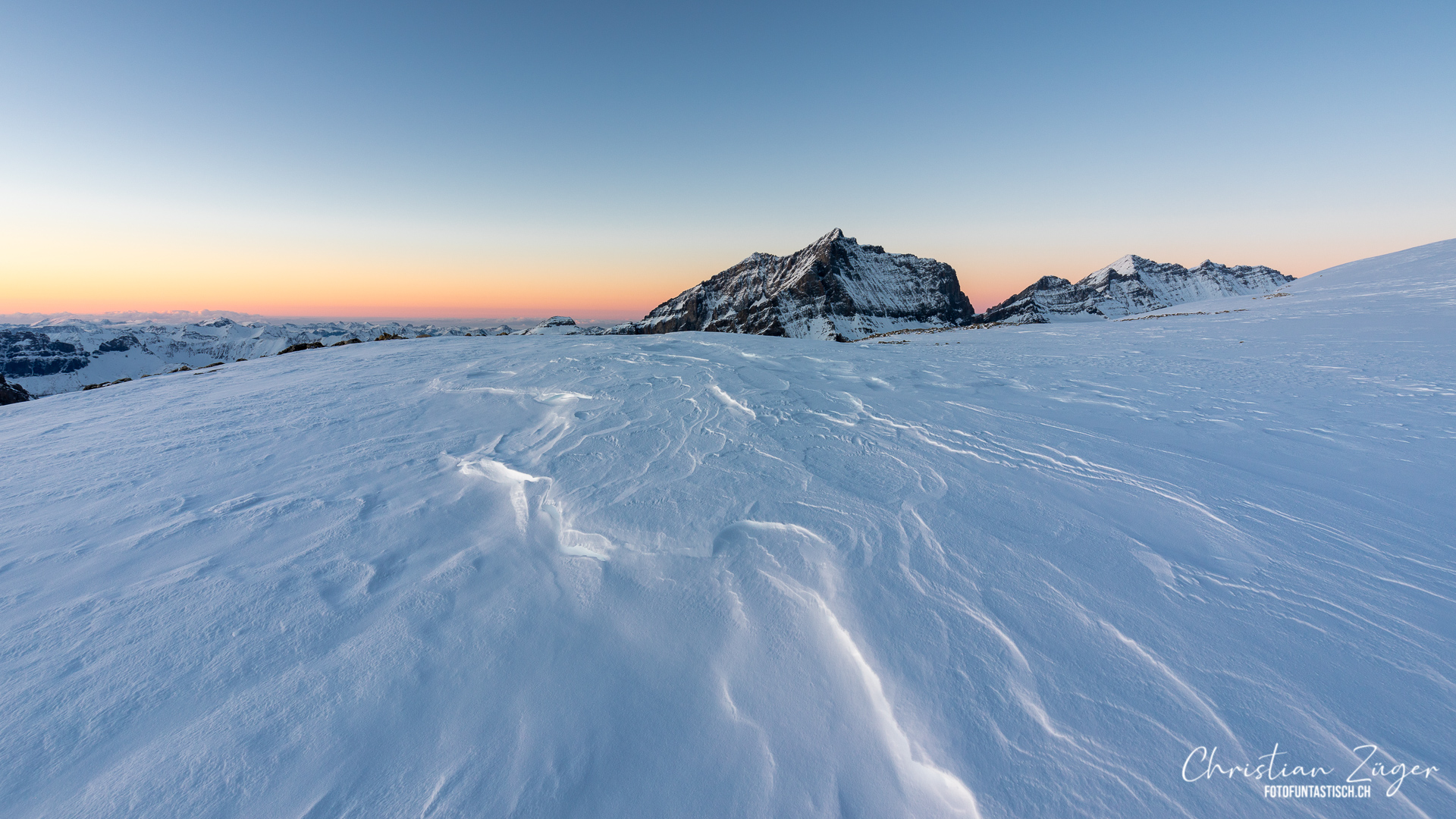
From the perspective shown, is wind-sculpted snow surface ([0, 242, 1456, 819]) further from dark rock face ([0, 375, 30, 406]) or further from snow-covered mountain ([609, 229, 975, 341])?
snow-covered mountain ([609, 229, 975, 341])

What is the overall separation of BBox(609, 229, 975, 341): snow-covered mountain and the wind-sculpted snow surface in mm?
135705

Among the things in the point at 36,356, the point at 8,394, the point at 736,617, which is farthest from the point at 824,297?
the point at 36,356

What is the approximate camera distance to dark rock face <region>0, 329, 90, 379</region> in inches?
6368

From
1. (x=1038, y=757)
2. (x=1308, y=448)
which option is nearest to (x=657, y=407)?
(x=1038, y=757)

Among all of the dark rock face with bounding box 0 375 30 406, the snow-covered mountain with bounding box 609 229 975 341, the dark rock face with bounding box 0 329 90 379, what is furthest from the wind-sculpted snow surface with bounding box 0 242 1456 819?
the dark rock face with bounding box 0 329 90 379

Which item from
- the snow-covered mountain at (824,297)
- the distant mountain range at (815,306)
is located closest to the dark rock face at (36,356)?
the distant mountain range at (815,306)

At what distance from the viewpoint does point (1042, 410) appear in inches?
228

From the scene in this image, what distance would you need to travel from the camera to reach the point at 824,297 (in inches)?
6152

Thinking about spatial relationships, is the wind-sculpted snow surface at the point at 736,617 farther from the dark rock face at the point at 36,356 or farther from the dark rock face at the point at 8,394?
the dark rock face at the point at 36,356

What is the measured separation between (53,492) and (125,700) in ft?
12.6

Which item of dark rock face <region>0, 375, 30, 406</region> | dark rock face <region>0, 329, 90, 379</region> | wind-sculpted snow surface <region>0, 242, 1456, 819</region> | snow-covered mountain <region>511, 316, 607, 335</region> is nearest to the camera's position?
wind-sculpted snow surface <region>0, 242, 1456, 819</region>

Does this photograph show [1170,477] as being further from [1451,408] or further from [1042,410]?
[1451,408]

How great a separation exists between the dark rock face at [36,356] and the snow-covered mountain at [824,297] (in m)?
200

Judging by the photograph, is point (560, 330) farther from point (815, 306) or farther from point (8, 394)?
point (815, 306)
